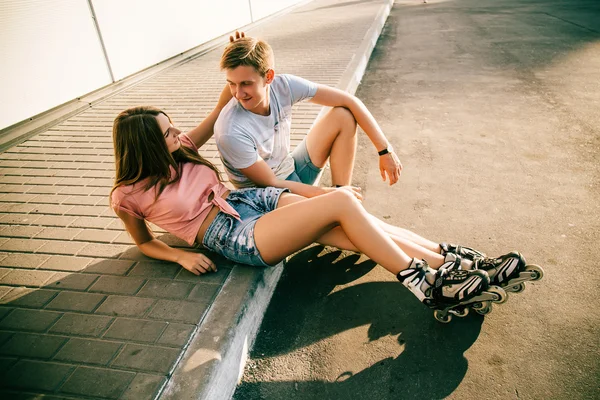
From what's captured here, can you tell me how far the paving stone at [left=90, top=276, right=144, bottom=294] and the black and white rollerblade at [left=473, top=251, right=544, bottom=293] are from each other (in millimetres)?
2182

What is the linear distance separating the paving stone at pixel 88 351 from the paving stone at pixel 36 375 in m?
0.05

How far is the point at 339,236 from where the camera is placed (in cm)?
257

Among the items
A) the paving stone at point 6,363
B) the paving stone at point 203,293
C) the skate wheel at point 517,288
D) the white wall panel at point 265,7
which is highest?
the white wall panel at point 265,7

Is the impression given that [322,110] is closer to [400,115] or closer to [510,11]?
[400,115]

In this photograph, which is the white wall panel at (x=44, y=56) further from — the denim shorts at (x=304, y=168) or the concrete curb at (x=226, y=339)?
the concrete curb at (x=226, y=339)

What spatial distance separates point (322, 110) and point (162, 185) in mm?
3428

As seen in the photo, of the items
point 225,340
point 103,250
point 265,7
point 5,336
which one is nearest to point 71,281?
point 103,250

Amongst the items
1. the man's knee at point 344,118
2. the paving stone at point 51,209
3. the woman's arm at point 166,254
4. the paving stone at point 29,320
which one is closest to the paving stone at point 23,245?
the paving stone at point 51,209

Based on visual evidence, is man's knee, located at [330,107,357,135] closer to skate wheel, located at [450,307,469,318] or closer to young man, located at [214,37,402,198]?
young man, located at [214,37,402,198]

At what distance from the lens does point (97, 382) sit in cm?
186

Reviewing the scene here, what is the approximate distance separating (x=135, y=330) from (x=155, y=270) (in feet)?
1.72

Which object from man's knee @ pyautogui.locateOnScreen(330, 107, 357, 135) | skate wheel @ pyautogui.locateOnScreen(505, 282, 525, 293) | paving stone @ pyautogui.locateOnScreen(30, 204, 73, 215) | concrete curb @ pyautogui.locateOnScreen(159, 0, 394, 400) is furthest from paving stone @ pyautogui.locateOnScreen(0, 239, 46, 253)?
skate wheel @ pyautogui.locateOnScreen(505, 282, 525, 293)

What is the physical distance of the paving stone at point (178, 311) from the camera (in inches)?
86.0

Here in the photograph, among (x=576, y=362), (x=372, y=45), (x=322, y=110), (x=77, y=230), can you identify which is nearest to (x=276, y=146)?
(x=77, y=230)
